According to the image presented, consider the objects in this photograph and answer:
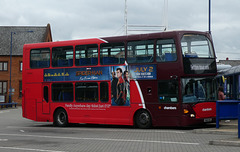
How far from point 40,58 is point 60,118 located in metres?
3.29

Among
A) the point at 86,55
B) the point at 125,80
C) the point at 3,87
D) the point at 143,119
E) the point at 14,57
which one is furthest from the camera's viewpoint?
the point at 14,57

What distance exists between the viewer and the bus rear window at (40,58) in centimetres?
2140

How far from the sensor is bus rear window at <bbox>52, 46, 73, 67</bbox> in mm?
20516

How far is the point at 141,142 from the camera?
13.0m

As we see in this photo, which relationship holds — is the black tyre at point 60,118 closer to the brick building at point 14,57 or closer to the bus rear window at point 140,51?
the bus rear window at point 140,51

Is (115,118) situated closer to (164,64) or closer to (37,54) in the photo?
(164,64)

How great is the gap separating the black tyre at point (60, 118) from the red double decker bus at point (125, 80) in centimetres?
5

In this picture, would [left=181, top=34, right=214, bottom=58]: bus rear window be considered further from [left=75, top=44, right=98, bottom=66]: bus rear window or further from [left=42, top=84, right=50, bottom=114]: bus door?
[left=42, top=84, right=50, bottom=114]: bus door

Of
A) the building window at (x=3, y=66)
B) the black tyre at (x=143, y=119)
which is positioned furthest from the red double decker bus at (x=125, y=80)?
the building window at (x=3, y=66)

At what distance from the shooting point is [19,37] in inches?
2665

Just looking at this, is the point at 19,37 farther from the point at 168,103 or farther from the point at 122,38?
the point at 168,103

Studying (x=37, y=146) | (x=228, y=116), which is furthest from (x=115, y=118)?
(x=37, y=146)

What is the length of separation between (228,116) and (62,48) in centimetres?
899

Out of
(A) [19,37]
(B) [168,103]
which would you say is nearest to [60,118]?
(B) [168,103]
